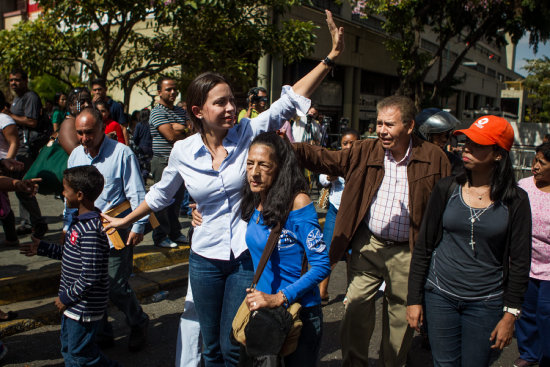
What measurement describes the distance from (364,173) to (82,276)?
1.91 metres

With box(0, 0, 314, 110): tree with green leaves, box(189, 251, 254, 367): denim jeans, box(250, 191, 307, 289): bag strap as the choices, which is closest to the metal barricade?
box(0, 0, 314, 110): tree with green leaves

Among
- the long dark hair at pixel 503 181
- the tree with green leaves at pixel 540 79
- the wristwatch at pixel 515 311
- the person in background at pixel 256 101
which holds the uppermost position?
the tree with green leaves at pixel 540 79

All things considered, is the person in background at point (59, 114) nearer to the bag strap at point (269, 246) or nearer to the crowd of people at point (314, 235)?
the crowd of people at point (314, 235)

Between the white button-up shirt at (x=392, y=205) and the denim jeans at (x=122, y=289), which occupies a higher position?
the white button-up shirt at (x=392, y=205)

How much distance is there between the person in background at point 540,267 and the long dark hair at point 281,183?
227 centimetres

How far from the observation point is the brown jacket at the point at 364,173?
122 inches

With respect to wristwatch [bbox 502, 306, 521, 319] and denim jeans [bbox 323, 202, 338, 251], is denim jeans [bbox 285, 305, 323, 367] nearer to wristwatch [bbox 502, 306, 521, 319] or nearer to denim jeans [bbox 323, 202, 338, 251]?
wristwatch [bbox 502, 306, 521, 319]

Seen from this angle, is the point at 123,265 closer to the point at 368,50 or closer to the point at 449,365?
the point at 449,365

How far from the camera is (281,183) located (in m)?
2.44

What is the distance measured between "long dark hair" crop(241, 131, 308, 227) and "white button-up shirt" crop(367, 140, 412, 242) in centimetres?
89

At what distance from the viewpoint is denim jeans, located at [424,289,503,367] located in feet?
8.49

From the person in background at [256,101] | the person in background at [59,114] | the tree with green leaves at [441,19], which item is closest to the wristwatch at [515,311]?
the person in background at [256,101]

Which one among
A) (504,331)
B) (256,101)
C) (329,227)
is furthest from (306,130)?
(504,331)

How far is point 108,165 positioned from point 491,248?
2778 millimetres
